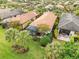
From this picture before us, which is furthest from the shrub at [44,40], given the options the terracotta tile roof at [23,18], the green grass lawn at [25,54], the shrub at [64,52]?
the terracotta tile roof at [23,18]

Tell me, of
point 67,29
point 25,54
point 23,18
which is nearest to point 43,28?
point 67,29

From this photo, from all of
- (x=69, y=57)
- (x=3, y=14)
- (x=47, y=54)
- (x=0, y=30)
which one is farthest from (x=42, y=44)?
(x=3, y=14)

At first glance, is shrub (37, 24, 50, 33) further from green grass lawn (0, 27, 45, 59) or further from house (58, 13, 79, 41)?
green grass lawn (0, 27, 45, 59)

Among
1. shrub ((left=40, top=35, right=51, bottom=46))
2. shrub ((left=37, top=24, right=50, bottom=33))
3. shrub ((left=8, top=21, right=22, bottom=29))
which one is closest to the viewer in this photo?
shrub ((left=40, top=35, right=51, bottom=46))

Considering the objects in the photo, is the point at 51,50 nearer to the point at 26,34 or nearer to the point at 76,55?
the point at 76,55

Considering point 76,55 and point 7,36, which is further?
point 7,36

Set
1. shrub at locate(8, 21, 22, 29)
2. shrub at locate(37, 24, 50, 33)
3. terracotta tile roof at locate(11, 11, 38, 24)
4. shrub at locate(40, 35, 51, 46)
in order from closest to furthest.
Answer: shrub at locate(40, 35, 51, 46), shrub at locate(37, 24, 50, 33), shrub at locate(8, 21, 22, 29), terracotta tile roof at locate(11, 11, 38, 24)

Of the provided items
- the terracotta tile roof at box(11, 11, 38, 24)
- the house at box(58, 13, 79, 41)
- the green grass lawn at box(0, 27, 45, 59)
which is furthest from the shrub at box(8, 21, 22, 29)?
the house at box(58, 13, 79, 41)

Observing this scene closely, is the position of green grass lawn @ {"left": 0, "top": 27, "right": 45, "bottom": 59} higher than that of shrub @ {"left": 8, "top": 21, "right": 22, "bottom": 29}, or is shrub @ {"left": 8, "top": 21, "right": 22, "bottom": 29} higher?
shrub @ {"left": 8, "top": 21, "right": 22, "bottom": 29}
